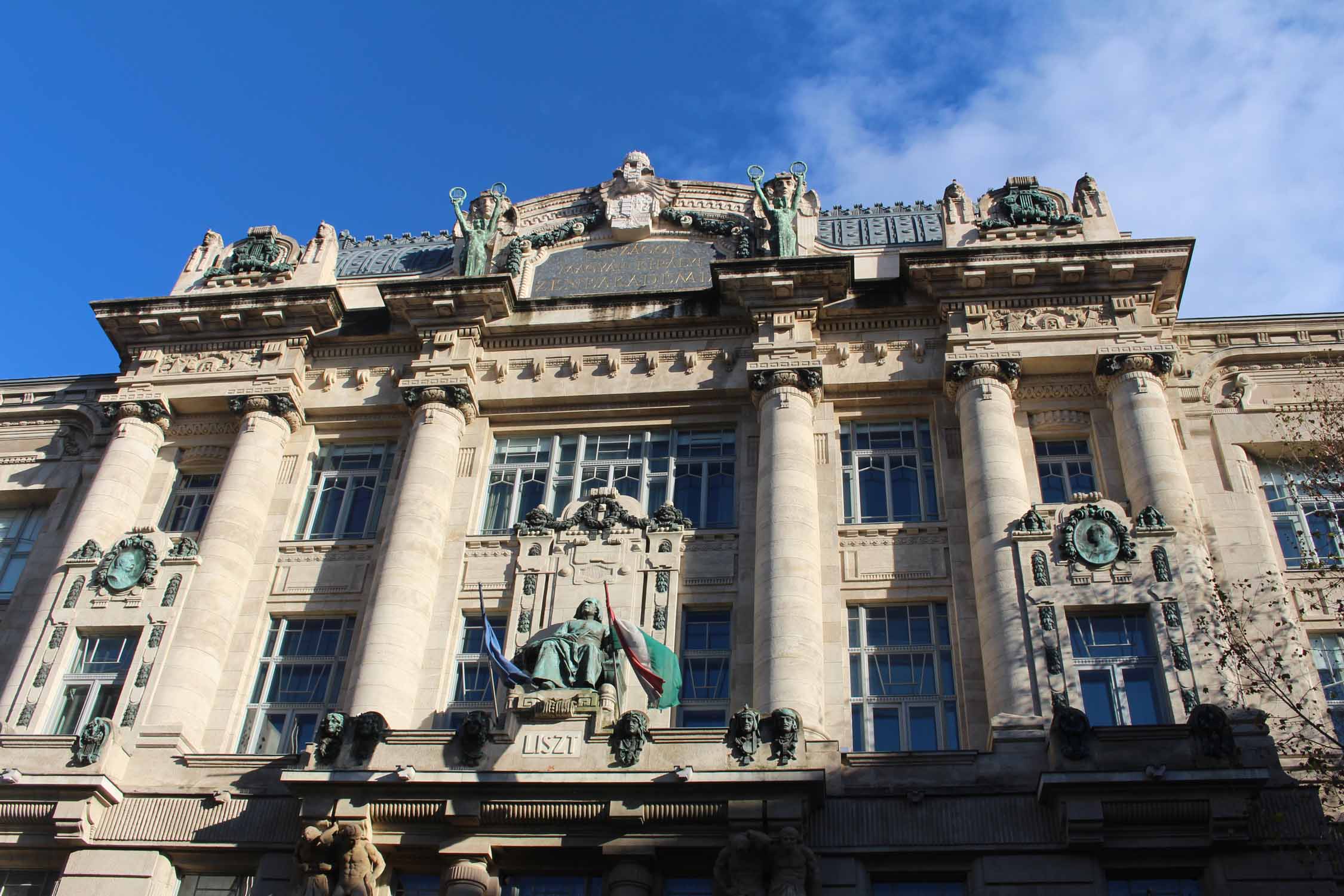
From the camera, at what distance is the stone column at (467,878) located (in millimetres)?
19953

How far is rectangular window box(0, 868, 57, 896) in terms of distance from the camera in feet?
72.1

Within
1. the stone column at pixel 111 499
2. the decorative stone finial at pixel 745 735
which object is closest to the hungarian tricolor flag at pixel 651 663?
the decorative stone finial at pixel 745 735

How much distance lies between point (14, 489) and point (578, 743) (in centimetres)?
1591

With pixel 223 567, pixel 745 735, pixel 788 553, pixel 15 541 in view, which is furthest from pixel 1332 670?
pixel 15 541

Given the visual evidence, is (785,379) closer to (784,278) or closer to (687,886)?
(784,278)

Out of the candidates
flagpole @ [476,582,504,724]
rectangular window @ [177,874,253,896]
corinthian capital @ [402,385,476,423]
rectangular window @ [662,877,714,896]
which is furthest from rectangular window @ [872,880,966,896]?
corinthian capital @ [402,385,476,423]

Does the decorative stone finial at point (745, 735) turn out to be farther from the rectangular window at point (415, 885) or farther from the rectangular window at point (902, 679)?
the rectangular window at point (415, 885)

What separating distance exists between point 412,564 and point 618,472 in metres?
4.79

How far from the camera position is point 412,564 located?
2542 cm

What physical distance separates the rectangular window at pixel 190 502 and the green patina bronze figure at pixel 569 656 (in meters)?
9.22

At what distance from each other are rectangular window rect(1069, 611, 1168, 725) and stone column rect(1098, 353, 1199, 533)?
7.57 ft

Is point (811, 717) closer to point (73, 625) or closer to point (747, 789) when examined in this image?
point (747, 789)

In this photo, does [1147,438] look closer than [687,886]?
No

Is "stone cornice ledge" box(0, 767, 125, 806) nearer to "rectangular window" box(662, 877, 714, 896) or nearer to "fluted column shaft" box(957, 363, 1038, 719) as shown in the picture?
"rectangular window" box(662, 877, 714, 896)
